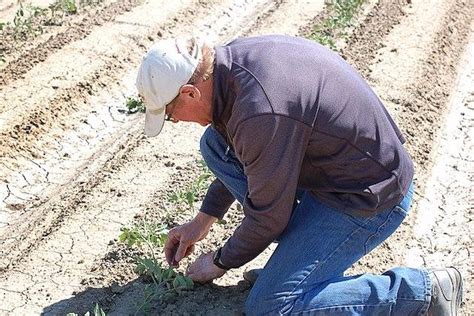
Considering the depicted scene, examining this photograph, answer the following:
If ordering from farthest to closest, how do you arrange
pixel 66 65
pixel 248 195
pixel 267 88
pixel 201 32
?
pixel 201 32 → pixel 66 65 → pixel 248 195 → pixel 267 88

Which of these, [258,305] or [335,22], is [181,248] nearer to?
[258,305]

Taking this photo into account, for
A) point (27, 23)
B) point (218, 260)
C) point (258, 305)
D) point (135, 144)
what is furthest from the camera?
point (27, 23)

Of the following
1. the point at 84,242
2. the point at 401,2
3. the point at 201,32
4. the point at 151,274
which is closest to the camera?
the point at 151,274

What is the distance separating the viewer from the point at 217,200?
3705mm

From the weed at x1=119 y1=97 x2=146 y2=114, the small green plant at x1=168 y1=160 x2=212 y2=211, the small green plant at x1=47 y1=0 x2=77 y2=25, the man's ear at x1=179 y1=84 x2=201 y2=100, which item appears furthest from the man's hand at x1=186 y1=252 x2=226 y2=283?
the small green plant at x1=47 y1=0 x2=77 y2=25

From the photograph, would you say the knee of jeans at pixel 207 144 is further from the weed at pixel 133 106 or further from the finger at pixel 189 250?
the weed at pixel 133 106

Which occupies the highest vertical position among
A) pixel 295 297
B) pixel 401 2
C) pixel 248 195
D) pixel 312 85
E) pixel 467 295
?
pixel 312 85

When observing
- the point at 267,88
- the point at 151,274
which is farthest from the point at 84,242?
the point at 267,88

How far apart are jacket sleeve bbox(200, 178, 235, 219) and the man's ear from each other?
Answer: 29.9 inches

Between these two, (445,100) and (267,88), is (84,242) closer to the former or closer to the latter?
(267,88)

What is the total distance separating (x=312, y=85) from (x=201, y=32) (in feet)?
11.6

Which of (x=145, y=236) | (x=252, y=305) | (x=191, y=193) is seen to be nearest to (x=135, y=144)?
(x=191, y=193)

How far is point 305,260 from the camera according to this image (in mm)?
3346

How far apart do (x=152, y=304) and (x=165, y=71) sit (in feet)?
3.89
